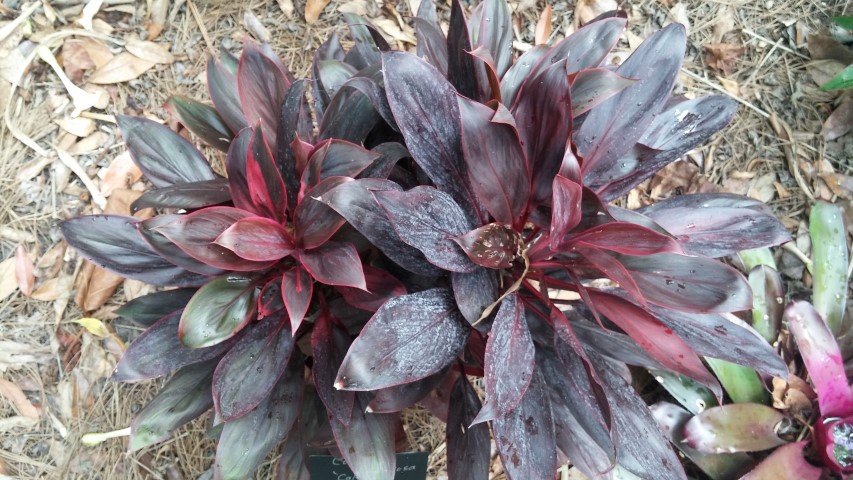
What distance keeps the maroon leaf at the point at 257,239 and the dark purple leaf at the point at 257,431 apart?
258 millimetres

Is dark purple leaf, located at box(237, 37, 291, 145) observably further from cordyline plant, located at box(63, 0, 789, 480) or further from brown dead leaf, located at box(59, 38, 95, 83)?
brown dead leaf, located at box(59, 38, 95, 83)

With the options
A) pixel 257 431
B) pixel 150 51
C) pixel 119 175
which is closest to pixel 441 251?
pixel 257 431

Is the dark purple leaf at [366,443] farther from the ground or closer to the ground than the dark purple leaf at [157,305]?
closer to the ground

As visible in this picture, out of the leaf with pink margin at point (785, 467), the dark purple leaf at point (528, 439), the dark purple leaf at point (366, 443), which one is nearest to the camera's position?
the dark purple leaf at point (528, 439)

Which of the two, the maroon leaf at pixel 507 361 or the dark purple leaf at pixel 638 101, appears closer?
the maroon leaf at pixel 507 361

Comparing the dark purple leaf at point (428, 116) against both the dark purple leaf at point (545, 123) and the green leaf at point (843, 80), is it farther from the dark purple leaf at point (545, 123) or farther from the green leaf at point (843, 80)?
the green leaf at point (843, 80)

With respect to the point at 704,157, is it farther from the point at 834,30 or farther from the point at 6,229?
the point at 6,229

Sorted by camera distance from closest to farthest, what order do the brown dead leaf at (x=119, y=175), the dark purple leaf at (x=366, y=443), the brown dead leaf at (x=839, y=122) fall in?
the dark purple leaf at (x=366, y=443) → the brown dead leaf at (x=119, y=175) → the brown dead leaf at (x=839, y=122)

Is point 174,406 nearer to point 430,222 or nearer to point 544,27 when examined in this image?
point 430,222

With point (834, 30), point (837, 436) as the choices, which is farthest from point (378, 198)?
point (834, 30)

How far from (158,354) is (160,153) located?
0.37 meters

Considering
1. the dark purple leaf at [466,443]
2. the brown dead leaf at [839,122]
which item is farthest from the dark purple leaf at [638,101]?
the brown dead leaf at [839,122]

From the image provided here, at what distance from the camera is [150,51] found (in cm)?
174

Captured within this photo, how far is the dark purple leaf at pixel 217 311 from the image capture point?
2.90 feet
